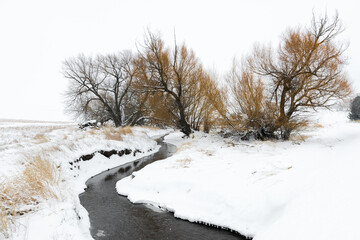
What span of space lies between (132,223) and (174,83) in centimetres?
1355

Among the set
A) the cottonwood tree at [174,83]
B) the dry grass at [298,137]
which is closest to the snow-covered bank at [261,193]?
the dry grass at [298,137]

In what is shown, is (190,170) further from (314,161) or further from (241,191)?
(314,161)

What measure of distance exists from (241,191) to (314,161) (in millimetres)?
2691

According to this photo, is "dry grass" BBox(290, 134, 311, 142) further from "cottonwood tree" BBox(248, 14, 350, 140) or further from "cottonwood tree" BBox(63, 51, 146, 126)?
"cottonwood tree" BBox(63, 51, 146, 126)

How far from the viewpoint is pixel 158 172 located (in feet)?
23.8

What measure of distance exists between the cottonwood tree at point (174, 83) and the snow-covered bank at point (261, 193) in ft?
31.4

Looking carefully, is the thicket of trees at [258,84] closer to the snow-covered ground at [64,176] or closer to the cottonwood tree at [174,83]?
the cottonwood tree at [174,83]

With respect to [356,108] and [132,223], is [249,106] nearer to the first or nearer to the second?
[132,223]

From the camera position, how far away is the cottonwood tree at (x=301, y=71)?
10391mm

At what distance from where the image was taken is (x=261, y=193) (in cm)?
450

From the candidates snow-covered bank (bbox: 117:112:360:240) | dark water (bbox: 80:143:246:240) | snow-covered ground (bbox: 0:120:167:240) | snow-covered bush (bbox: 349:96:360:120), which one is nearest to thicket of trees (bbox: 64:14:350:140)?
snow-covered bank (bbox: 117:112:360:240)

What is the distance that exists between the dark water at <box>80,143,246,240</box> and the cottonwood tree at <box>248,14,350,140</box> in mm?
9151


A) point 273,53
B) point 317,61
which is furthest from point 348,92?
point 273,53

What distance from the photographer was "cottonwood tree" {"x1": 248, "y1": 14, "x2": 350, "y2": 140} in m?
10.4
